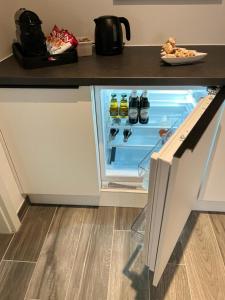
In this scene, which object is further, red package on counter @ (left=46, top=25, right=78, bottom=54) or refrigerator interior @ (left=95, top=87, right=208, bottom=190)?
refrigerator interior @ (left=95, top=87, right=208, bottom=190)

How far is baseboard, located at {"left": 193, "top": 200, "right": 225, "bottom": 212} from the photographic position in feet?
4.96

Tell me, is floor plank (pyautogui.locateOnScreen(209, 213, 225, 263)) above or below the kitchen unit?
below

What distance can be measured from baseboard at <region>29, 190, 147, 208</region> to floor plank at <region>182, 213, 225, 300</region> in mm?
365

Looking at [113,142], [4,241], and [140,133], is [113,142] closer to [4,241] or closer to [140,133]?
[140,133]

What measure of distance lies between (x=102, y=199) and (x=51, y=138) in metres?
0.58

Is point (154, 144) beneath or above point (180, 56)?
beneath

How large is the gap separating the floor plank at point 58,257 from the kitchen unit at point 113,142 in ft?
0.44

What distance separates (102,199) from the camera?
160 cm

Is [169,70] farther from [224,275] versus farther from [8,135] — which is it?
[224,275]

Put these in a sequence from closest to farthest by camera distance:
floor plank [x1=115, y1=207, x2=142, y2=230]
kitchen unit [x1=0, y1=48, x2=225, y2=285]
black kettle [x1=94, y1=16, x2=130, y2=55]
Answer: kitchen unit [x1=0, y1=48, x2=225, y2=285] → black kettle [x1=94, y1=16, x2=130, y2=55] → floor plank [x1=115, y1=207, x2=142, y2=230]

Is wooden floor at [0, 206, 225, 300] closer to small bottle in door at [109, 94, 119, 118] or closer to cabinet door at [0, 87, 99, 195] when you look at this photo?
cabinet door at [0, 87, 99, 195]

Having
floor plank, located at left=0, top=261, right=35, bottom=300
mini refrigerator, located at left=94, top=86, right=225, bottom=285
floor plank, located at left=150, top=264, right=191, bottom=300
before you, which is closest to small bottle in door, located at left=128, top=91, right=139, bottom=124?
mini refrigerator, located at left=94, top=86, right=225, bottom=285

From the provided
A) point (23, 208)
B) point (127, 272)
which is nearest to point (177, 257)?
point (127, 272)

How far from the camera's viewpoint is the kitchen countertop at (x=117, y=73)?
1.06 metres
